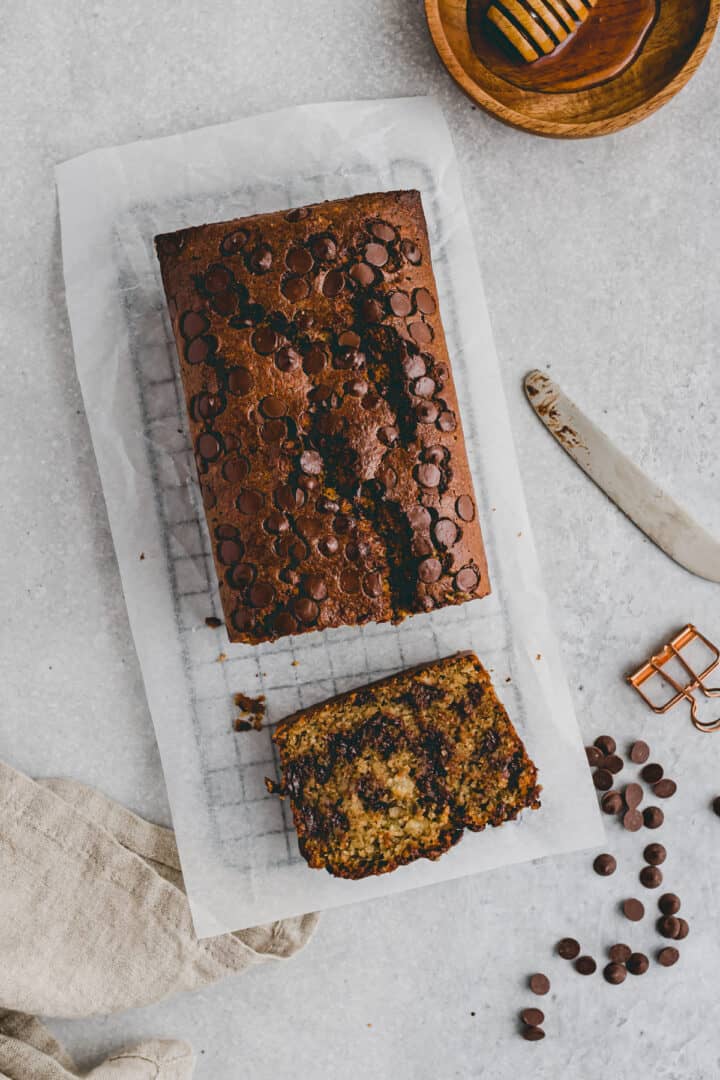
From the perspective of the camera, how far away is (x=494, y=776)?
8.61 ft

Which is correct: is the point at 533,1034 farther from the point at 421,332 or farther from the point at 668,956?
the point at 421,332

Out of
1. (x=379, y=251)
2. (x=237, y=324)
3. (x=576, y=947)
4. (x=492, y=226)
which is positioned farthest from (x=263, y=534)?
(x=576, y=947)

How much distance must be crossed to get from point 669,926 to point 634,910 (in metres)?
0.12

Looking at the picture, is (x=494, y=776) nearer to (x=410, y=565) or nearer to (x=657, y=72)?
(x=410, y=565)

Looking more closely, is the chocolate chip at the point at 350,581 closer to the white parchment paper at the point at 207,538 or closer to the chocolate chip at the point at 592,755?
the white parchment paper at the point at 207,538

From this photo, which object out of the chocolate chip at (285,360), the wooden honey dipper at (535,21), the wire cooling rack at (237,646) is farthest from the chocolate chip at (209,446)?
the wooden honey dipper at (535,21)

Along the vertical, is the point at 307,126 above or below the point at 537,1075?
above

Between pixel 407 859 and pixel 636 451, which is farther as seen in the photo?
pixel 636 451

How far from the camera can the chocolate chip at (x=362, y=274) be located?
2.31m

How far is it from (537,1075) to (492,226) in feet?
8.85

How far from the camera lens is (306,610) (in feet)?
7.65

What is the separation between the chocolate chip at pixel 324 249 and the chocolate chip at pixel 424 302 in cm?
24

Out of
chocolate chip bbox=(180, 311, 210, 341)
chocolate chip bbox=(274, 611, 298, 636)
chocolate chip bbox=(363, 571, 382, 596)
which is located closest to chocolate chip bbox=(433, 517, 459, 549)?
chocolate chip bbox=(363, 571, 382, 596)

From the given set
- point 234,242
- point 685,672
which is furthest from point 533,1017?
point 234,242
